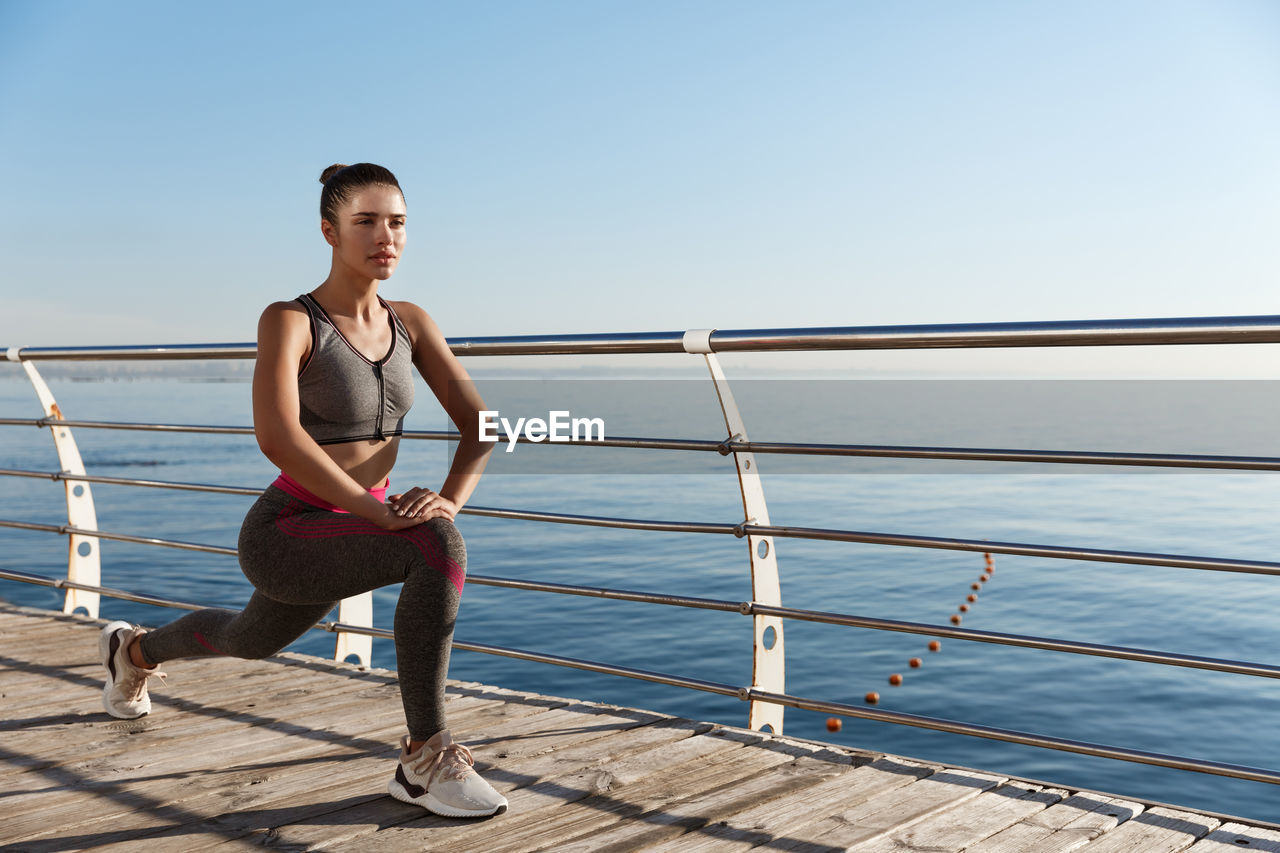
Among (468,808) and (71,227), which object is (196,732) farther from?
(71,227)

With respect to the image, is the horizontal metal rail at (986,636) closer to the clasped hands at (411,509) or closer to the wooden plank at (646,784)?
the wooden plank at (646,784)

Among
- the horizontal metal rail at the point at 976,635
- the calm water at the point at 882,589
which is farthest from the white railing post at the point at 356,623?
the calm water at the point at 882,589

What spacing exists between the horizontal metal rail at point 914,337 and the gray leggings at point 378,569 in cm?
80

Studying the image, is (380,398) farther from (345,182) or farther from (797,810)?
(797,810)

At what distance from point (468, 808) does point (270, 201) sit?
A: 1531 inches

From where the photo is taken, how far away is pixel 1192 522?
20.8 m

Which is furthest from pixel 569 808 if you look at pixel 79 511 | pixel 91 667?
pixel 79 511

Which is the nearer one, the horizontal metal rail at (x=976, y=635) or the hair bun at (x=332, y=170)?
the horizontal metal rail at (x=976, y=635)

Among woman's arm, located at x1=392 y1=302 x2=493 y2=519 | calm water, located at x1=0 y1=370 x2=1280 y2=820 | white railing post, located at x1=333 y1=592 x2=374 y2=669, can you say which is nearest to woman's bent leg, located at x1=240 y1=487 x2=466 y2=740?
woman's arm, located at x1=392 y1=302 x2=493 y2=519

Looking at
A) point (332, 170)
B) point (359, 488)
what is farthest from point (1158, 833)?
point (332, 170)

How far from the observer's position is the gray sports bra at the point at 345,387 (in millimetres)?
2070

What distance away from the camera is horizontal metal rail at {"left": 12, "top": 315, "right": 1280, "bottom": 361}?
1859 mm

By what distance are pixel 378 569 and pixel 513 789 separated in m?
0.57

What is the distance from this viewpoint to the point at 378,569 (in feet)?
6.61
